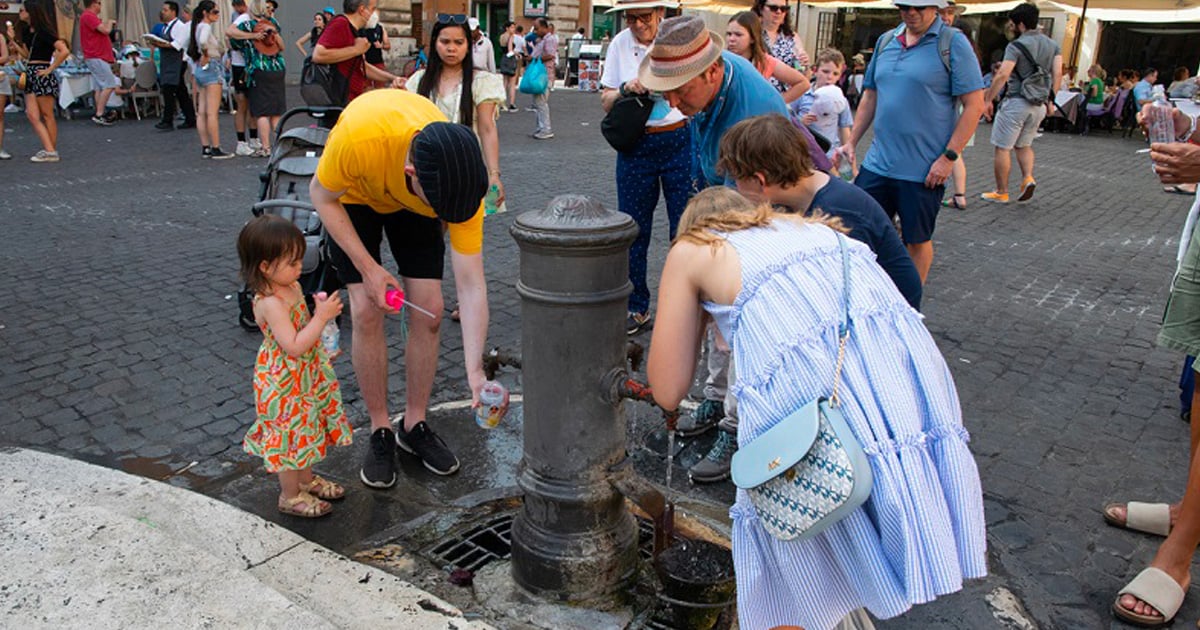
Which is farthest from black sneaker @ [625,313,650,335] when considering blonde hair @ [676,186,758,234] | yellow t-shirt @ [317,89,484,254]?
blonde hair @ [676,186,758,234]

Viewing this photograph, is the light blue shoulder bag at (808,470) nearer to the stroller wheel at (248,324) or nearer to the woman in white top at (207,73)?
the stroller wheel at (248,324)

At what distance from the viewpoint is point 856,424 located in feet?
6.27

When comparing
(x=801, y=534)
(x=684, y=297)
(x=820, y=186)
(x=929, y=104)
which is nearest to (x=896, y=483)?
(x=801, y=534)

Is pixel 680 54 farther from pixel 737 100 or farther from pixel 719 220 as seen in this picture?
pixel 719 220

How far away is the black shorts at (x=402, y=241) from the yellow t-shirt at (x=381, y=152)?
0.18m

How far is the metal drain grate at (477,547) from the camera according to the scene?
300 cm

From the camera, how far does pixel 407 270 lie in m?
3.43

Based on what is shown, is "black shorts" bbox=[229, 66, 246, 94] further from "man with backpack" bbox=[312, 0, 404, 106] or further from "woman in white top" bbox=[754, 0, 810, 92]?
"woman in white top" bbox=[754, 0, 810, 92]

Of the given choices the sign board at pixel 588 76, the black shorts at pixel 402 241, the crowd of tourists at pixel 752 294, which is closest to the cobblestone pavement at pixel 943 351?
the crowd of tourists at pixel 752 294

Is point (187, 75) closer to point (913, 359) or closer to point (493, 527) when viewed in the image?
point (493, 527)

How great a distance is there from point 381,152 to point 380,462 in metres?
1.16

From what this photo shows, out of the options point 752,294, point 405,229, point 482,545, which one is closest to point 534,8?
point 405,229

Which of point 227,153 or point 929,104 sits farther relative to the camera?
point 227,153

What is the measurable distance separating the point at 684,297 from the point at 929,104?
10.5ft
